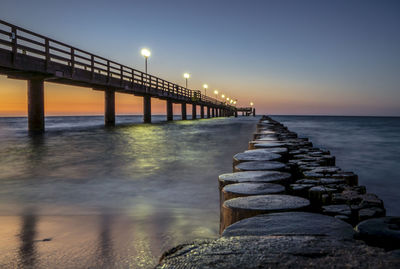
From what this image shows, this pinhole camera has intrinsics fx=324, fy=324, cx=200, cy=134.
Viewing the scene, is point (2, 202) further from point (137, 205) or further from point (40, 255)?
point (40, 255)

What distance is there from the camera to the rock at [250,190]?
2271 millimetres

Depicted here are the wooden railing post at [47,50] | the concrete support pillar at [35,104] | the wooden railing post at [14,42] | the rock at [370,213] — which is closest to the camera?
the rock at [370,213]

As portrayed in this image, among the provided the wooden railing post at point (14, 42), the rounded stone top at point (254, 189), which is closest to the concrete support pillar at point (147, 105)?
the wooden railing post at point (14, 42)

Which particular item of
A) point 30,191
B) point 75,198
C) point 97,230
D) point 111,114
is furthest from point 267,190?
point 111,114

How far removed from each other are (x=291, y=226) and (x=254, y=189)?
27.8 inches

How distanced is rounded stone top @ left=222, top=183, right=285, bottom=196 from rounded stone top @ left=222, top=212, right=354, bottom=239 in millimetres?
467

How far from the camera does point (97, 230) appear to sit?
3.17 m

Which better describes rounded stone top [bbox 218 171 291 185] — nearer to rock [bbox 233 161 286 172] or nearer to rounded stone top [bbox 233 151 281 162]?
rock [bbox 233 161 286 172]

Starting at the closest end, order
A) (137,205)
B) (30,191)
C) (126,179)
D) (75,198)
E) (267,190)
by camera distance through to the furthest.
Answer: (267,190) → (137,205) → (75,198) → (30,191) → (126,179)

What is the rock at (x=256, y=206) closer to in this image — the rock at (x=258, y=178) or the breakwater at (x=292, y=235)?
the breakwater at (x=292, y=235)

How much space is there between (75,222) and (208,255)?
251 centimetres

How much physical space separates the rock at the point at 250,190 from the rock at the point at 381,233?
781mm

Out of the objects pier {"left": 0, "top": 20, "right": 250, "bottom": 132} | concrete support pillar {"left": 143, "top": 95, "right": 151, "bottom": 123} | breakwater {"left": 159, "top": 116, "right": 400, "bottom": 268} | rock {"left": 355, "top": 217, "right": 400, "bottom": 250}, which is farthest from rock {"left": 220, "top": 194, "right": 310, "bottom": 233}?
concrete support pillar {"left": 143, "top": 95, "right": 151, "bottom": 123}

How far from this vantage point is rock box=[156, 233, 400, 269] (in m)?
1.23
